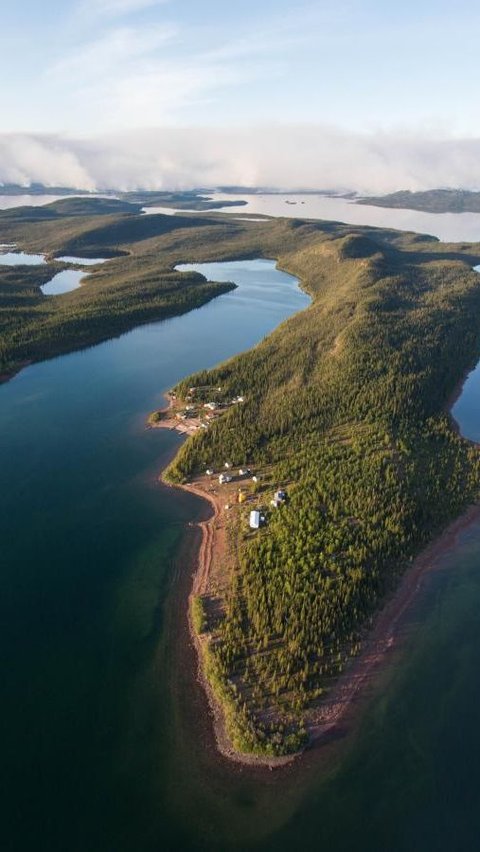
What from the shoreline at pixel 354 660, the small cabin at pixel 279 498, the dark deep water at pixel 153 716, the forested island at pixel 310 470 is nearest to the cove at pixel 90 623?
the dark deep water at pixel 153 716

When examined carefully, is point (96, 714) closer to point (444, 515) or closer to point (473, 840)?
point (473, 840)

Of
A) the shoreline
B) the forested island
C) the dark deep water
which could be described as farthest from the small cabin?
the dark deep water

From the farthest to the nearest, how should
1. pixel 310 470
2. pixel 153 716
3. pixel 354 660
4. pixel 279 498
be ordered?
pixel 310 470
pixel 279 498
pixel 354 660
pixel 153 716

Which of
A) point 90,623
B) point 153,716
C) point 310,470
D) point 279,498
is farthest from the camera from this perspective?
point 310,470

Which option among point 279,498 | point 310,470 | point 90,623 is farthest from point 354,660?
point 310,470

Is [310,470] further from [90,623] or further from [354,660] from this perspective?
[90,623]

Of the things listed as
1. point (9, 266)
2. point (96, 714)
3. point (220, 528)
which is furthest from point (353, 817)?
point (9, 266)

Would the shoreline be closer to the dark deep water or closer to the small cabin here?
the dark deep water
